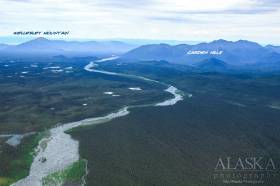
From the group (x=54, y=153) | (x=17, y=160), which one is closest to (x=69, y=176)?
(x=17, y=160)

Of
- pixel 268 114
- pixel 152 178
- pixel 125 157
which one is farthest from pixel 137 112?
pixel 152 178

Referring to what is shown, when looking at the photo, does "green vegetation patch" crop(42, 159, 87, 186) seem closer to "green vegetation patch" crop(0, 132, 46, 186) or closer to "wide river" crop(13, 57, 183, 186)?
"wide river" crop(13, 57, 183, 186)

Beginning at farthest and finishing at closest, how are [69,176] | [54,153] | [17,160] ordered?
[54,153]
[17,160]
[69,176]

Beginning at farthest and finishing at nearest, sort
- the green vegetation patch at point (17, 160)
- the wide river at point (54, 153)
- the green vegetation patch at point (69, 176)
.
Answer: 1. the wide river at point (54, 153)
2. the green vegetation patch at point (17, 160)
3. the green vegetation patch at point (69, 176)

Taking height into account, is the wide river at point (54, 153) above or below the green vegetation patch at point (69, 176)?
below

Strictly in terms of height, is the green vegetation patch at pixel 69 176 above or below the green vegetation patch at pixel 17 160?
above

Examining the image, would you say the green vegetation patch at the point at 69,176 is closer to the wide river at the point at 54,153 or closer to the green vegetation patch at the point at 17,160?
the wide river at the point at 54,153

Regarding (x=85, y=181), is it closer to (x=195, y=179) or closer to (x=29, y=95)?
(x=195, y=179)

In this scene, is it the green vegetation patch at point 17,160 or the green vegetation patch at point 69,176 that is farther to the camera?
the green vegetation patch at point 17,160

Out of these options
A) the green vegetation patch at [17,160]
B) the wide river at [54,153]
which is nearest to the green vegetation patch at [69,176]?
the wide river at [54,153]

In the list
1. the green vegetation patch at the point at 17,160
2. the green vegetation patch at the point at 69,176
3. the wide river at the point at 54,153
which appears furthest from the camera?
the wide river at the point at 54,153

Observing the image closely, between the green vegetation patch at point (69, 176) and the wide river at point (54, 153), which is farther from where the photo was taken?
the wide river at point (54, 153)

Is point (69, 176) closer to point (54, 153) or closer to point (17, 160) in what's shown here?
point (17, 160)
